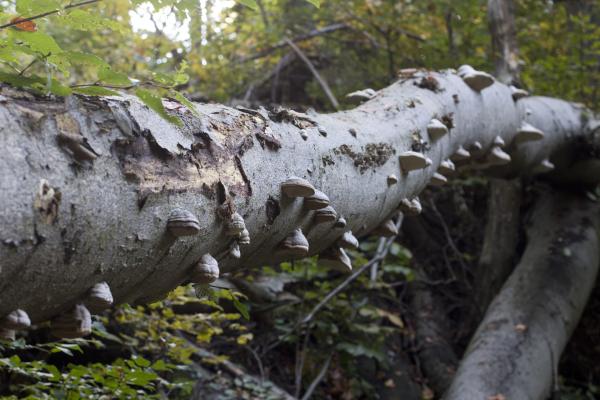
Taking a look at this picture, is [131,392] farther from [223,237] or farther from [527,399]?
[527,399]

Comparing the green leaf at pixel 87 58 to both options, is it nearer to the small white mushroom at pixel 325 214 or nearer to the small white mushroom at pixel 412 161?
the small white mushroom at pixel 325 214

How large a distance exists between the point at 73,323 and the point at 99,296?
71mm

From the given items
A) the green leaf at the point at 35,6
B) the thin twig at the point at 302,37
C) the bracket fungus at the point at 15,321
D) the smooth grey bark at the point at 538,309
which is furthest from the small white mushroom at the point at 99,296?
the thin twig at the point at 302,37

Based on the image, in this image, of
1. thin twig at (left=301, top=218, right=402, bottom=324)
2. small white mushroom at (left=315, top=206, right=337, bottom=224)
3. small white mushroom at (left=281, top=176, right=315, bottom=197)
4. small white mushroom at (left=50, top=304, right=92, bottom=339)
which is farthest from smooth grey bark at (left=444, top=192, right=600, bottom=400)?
small white mushroom at (left=50, top=304, right=92, bottom=339)

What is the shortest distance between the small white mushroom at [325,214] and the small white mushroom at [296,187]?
0.14 meters

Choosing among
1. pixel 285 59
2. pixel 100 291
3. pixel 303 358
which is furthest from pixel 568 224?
pixel 100 291

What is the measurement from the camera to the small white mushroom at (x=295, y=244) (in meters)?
1.78

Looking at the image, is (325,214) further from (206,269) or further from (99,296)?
(99,296)

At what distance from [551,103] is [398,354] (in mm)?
2310

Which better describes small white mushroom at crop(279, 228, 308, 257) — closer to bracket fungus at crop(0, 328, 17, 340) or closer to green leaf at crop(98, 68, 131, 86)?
green leaf at crop(98, 68, 131, 86)

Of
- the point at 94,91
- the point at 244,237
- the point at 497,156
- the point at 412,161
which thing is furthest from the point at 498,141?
the point at 94,91

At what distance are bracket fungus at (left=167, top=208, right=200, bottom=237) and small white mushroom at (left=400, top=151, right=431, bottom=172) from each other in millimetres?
1151

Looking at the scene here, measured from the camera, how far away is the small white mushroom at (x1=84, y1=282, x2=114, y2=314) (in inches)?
48.1

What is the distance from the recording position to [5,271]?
105 centimetres
